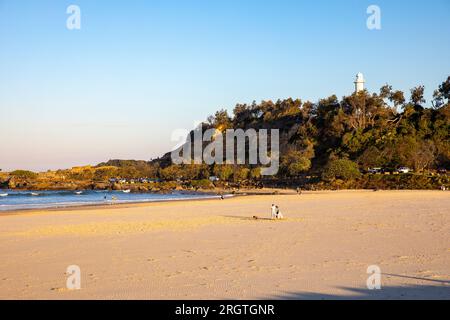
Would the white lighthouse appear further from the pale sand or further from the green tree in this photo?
the pale sand

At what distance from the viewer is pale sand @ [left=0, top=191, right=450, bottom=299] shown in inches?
330

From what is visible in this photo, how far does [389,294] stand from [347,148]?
239ft

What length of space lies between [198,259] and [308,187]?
178 feet

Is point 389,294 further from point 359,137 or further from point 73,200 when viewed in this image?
point 359,137

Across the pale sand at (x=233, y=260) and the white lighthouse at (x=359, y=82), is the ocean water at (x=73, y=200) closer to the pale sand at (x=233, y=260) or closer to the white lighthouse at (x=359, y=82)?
the pale sand at (x=233, y=260)

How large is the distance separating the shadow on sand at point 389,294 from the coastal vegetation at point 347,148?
156 ft

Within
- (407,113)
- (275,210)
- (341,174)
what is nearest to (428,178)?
(341,174)

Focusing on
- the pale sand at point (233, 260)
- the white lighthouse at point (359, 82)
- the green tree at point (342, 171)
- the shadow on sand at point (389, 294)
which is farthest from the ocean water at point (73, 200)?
the white lighthouse at point (359, 82)

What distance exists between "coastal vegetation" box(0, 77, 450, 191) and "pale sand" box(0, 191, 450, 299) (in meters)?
41.1

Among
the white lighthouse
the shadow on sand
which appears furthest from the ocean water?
the white lighthouse

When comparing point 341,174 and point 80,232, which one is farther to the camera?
point 341,174

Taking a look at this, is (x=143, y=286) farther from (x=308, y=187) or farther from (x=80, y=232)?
(x=308, y=187)

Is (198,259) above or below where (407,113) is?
below

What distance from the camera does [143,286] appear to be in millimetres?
8844
